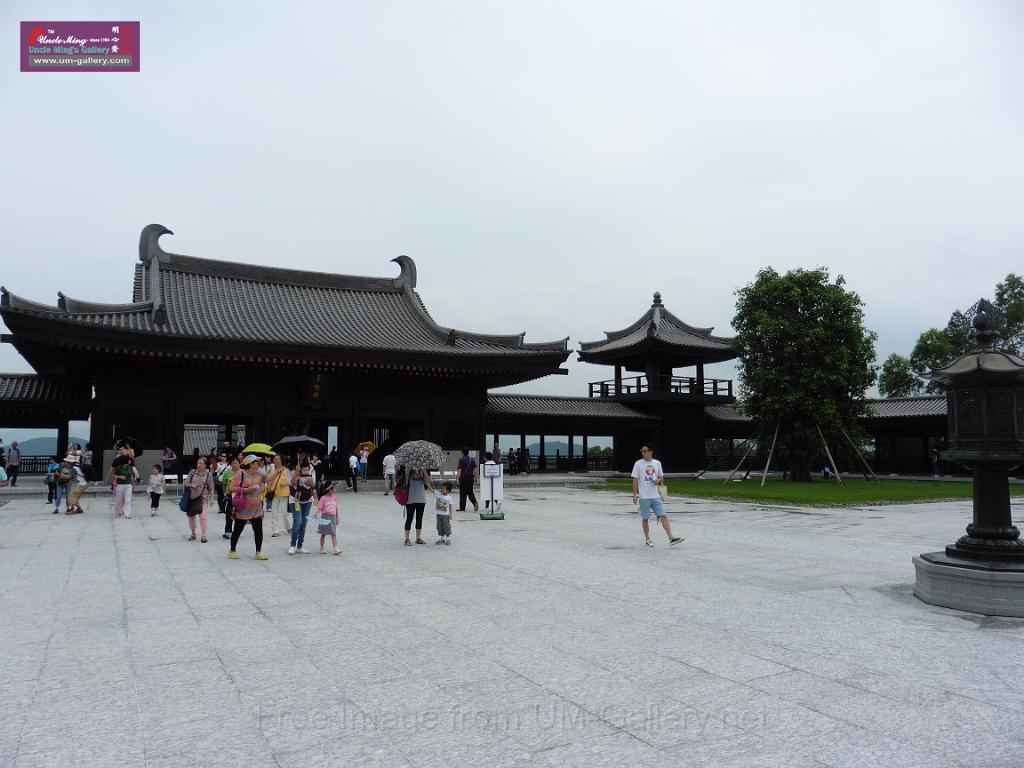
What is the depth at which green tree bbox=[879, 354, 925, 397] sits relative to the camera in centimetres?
4606

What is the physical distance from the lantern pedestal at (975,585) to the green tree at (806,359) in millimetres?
23163

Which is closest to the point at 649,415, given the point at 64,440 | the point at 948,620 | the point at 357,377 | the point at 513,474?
the point at 513,474

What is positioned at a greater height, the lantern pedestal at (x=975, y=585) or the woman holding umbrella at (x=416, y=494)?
the woman holding umbrella at (x=416, y=494)

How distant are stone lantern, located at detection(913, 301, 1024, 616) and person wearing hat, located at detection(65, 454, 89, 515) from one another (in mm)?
16768

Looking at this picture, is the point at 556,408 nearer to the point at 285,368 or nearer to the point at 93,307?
the point at 285,368

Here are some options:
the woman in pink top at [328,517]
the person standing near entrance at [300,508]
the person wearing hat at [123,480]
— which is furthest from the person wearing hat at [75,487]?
the woman in pink top at [328,517]

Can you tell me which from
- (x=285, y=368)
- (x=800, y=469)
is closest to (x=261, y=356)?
(x=285, y=368)

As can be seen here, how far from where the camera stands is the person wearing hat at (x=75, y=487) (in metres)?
15.9

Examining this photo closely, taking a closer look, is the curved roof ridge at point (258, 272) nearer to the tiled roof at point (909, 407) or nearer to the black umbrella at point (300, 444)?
the black umbrella at point (300, 444)

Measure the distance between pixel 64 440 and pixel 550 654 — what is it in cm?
3021

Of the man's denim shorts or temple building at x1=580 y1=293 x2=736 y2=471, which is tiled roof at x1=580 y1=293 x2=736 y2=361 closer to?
temple building at x1=580 y1=293 x2=736 y2=471

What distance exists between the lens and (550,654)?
512 centimetres

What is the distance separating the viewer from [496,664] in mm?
4891

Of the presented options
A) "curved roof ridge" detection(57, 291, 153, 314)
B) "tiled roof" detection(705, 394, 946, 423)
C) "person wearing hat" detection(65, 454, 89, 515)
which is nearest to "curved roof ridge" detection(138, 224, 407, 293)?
"curved roof ridge" detection(57, 291, 153, 314)
